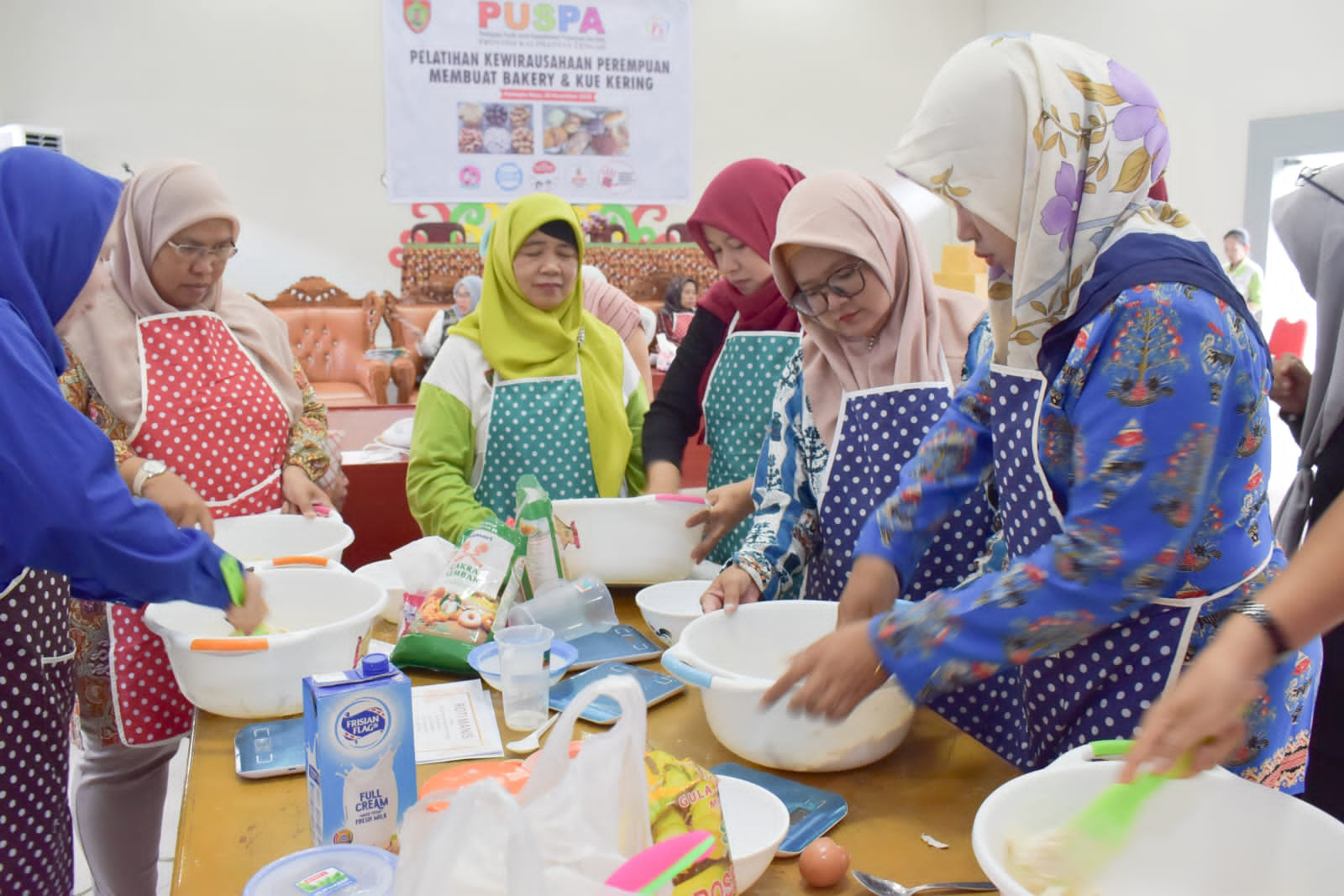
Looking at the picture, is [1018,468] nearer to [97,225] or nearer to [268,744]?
[268,744]

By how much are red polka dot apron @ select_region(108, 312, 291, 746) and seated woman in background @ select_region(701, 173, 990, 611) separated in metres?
1.02

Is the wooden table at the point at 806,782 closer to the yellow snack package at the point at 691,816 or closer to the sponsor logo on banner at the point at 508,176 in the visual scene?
the yellow snack package at the point at 691,816

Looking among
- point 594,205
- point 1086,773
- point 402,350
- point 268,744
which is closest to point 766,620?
point 1086,773

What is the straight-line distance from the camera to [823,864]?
38.2 inches

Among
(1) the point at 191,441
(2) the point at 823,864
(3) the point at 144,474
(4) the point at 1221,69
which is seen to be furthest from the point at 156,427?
(4) the point at 1221,69

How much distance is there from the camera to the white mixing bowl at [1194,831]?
85cm

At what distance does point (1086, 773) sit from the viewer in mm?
932

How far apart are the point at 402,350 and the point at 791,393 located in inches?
236

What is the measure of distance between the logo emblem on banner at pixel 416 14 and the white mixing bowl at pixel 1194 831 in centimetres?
778

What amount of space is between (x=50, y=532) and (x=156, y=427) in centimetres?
78

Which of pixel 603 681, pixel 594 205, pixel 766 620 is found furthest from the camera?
pixel 594 205

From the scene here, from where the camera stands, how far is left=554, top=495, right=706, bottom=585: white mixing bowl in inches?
71.9

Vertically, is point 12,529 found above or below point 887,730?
above

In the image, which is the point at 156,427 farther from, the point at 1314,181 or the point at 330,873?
the point at 1314,181
